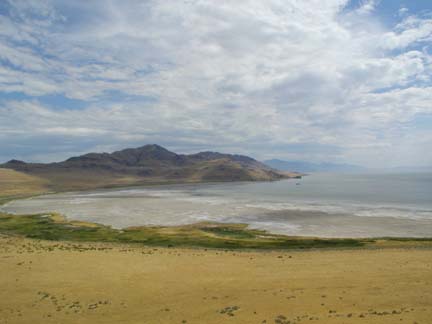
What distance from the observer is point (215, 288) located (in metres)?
25.7

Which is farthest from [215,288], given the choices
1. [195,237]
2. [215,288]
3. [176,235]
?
[176,235]

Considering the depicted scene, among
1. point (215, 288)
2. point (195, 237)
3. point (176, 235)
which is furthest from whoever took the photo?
point (176, 235)

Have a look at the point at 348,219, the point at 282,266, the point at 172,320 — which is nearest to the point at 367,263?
the point at 282,266

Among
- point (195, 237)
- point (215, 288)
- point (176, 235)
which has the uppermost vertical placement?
point (215, 288)

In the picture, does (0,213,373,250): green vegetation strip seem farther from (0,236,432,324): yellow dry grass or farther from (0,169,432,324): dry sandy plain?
(0,236,432,324): yellow dry grass

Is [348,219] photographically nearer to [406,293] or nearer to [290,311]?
[406,293]

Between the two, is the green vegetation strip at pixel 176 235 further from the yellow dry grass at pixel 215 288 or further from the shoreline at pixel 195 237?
the yellow dry grass at pixel 215 288

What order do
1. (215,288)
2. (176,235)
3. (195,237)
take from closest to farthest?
1. (215,288)
2. (195,237)
3. (176,235)

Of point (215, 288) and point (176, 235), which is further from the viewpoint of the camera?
point (176, 235)

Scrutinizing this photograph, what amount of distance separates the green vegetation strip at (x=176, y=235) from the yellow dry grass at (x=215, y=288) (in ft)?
36.5

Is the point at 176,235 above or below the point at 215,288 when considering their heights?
below

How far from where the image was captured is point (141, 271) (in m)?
30.8

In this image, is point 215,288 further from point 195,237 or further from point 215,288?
point 195,237

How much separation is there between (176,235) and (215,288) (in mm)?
32890
